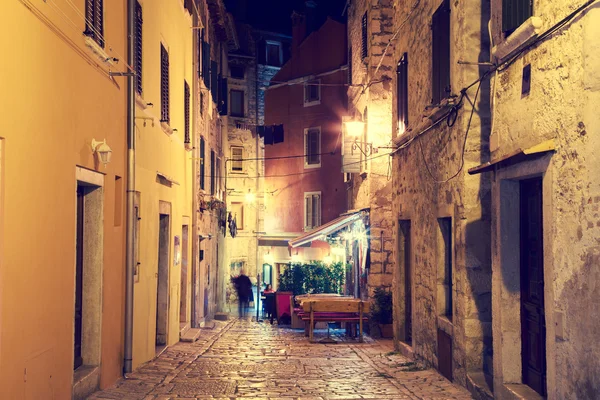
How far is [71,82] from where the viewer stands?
23.1 ft

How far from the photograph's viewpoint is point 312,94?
1312 inches

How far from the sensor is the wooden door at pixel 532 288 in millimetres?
6859

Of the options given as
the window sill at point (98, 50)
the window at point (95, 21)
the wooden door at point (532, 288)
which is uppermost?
the window at point (95, 21)

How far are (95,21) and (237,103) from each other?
2818 cm

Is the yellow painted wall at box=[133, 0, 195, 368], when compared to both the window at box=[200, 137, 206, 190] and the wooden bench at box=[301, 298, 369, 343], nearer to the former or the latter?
the wooden bench at box=[301, 298, 369, 343]

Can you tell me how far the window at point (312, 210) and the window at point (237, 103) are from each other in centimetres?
607

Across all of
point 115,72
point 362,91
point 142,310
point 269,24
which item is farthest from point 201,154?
point 269,24

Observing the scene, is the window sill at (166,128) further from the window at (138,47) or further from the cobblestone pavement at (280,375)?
the cobblestone pavement at (280,375)

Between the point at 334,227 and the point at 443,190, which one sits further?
the point at 334,227

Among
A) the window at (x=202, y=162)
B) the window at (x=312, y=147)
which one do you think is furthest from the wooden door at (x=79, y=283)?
the window at (x=312, y=147)

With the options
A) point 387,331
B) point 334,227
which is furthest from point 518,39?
point 334,227

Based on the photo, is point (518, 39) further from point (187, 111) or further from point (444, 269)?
point (187, 111)

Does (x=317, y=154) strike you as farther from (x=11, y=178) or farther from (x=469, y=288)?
(x=11, y=178)

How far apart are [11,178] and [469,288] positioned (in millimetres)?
5488
